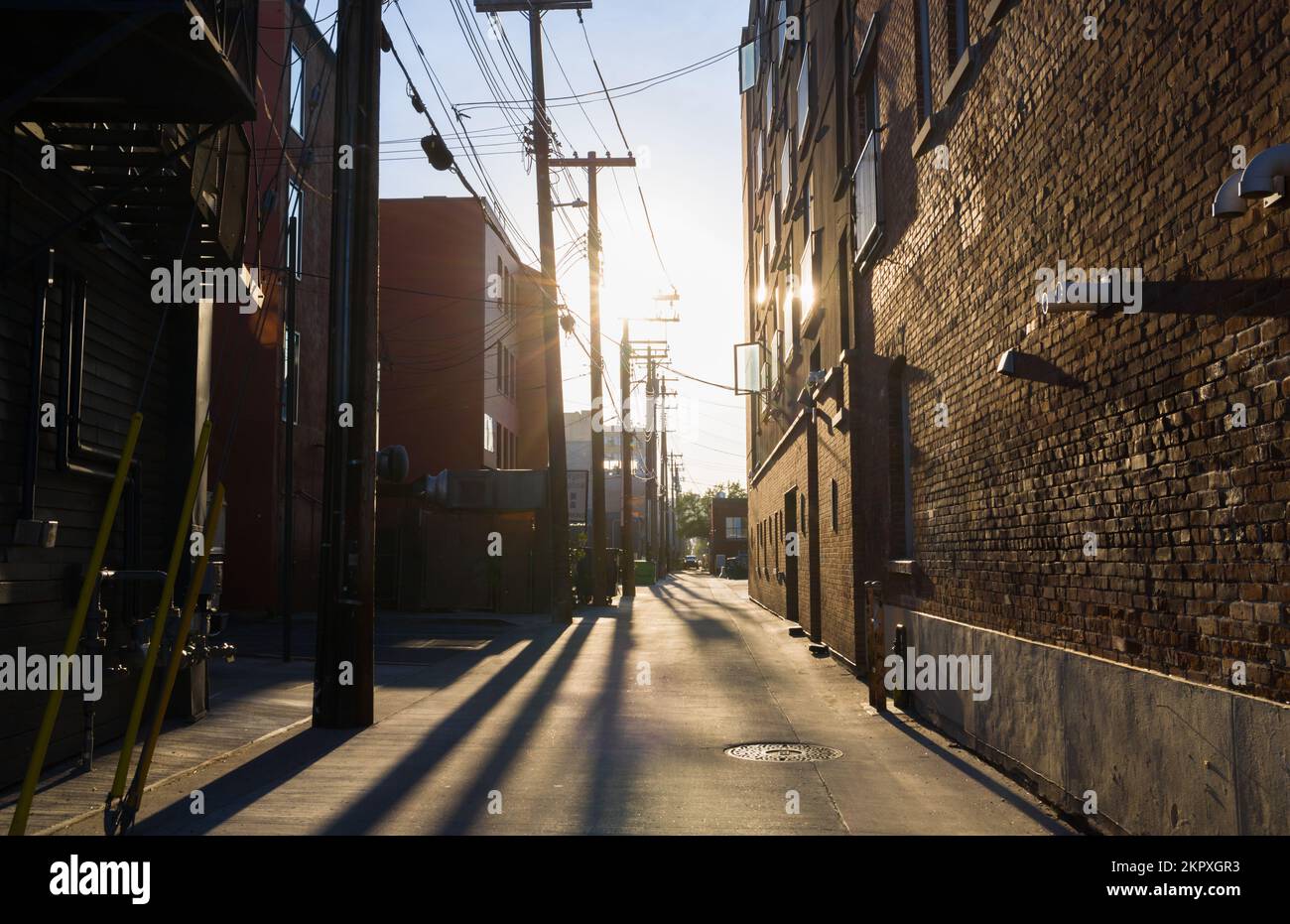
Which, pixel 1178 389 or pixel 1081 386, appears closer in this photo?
pixel 1178 389

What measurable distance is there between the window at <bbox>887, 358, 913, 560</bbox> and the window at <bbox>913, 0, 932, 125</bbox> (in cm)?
261

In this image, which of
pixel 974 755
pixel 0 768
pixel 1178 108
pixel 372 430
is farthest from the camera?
pixel 372 430

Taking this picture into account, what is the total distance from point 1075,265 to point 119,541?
7.69m

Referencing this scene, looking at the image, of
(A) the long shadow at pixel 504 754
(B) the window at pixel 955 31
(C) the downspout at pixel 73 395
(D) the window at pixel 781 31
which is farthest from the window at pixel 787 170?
(C) the downspout at pixel 73 395

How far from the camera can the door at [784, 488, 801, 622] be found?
79.8 feet

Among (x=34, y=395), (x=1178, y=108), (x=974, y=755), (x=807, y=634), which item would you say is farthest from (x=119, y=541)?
(x=807, y=634)

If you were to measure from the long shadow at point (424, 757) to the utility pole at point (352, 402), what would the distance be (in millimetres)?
947

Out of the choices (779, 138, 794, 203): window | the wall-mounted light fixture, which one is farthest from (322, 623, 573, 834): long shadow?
(779, 138, 794, 203): window

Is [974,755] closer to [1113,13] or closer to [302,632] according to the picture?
[1113,13]

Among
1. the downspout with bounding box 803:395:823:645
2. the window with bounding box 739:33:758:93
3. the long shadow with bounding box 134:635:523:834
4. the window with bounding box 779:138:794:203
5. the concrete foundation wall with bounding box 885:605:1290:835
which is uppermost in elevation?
the window with bounding box 739:33:758:93

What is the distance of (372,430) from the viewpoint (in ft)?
35.1

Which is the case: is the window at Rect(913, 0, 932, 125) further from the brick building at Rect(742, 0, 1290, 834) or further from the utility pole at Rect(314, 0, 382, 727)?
the utility pole at Rect(314, 0, 382, 727)

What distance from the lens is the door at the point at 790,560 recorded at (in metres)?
24.3

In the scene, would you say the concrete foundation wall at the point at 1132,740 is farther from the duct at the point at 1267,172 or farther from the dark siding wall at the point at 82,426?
the dark siding wall at the point at 82,426
